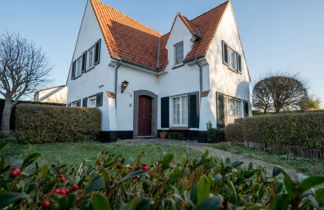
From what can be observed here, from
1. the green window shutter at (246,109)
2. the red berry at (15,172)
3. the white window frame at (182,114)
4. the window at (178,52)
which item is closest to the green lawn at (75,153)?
the red berry at (15,172)

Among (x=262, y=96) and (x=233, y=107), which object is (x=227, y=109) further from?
(x=262, y=96)

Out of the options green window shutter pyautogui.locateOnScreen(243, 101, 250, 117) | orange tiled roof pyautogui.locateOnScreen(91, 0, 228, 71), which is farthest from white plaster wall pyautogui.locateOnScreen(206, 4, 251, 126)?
orange tiled roof pyautogui.locateOnScreen(91, 0, 228, 71)

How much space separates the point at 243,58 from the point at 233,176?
13.4 meters

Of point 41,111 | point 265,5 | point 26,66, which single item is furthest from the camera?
point 26,66

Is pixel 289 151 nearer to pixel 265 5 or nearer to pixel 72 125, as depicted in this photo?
pixel 265 5

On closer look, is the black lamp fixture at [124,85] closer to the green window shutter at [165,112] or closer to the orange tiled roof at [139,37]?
the orange tiled roof at [139,37]

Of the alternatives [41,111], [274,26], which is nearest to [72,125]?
[41,111]

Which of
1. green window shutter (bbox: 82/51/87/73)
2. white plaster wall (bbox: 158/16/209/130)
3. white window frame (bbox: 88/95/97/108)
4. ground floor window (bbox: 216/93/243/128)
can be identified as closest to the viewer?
ground floor window (bbox: 216/93/243/128)

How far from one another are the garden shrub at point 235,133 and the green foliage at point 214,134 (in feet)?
2.66

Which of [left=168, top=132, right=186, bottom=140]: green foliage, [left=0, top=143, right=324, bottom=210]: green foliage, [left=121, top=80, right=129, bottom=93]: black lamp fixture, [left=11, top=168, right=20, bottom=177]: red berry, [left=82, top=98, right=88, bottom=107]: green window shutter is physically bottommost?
[left=168, top=132, right=186, bottom=140]: green foliage

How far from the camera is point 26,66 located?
1080 cm

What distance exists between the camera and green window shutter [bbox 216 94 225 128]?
8.73 metres

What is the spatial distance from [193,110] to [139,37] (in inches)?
278

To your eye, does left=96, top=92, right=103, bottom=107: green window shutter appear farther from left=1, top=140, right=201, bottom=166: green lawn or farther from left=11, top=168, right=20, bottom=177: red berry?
left=11, top=168, right=20, bottom=177: red berry
